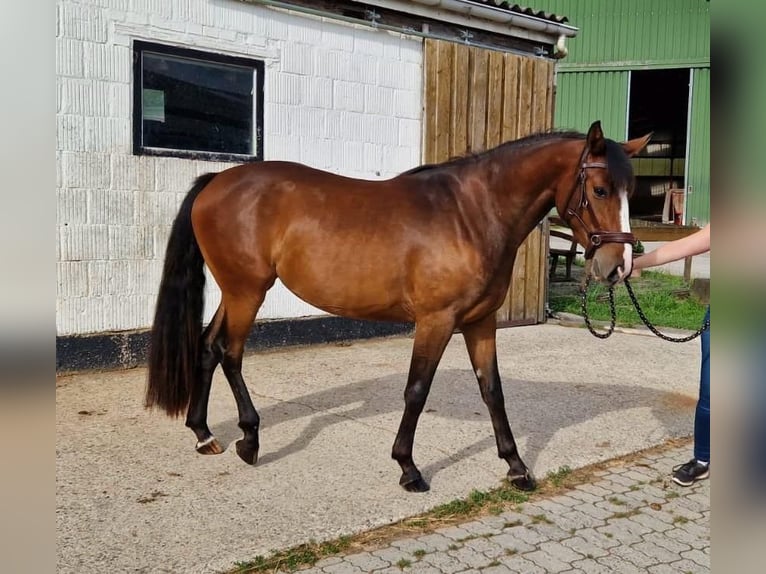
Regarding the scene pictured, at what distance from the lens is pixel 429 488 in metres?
3.45

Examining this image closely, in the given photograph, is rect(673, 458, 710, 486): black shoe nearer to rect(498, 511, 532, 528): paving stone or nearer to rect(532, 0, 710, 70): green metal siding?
rect(498, 511, 532, 528): paving stone

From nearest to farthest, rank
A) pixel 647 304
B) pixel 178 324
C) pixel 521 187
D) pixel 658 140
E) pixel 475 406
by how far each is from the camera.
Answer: pixel 521 187 → pixel 178 324 → pixel 475 406 → pixel 647 304 → pixel 658 140

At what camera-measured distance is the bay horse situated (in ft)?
10.7

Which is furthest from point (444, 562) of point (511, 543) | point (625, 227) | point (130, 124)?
point (130, 124)

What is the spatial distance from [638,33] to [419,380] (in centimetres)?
1629

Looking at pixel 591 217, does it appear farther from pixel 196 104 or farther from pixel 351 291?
pixel 196 104

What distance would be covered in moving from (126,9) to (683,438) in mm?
5058

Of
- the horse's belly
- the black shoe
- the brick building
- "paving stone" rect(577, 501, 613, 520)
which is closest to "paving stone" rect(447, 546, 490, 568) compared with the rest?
"paving stone" rect(577, 501, 613, 520)

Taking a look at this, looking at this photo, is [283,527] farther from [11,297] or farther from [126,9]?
[126,9]

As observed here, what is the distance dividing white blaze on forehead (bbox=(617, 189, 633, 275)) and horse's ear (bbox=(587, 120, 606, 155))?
21 cm

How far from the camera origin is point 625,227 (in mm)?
3025

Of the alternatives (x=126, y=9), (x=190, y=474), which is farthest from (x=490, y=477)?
(x=126, y=9)

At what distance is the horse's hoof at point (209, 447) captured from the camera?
12.6 ft

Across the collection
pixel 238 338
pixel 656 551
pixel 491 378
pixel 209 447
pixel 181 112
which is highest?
pixel 181 112
